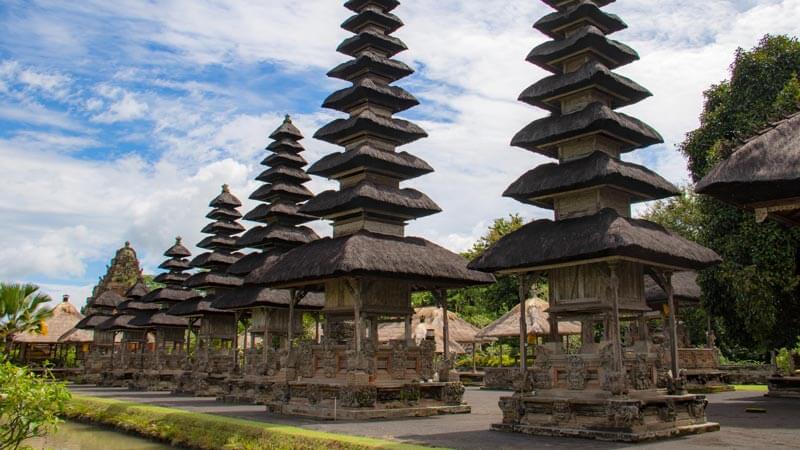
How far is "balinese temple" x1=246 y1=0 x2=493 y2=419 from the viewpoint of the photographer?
1870 centimetres

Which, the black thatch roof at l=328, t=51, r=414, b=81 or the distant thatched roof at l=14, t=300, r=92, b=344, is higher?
the black thatch roof at l=328, t=51, r=414, b=81

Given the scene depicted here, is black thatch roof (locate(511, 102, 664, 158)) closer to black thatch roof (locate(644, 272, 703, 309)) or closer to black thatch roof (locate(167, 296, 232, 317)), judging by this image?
black thatch roof (locate(644, 272, 703, 309))

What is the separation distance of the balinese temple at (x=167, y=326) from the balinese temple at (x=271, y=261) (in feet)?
19.7

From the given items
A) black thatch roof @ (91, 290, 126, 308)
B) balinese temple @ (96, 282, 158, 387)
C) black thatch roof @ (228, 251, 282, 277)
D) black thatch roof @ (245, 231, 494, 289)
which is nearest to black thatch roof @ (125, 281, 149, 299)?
balinese temple @ (96, 282, 158, 387)

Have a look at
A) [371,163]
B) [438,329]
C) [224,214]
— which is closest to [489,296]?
[438,329]

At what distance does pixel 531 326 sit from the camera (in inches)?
1276

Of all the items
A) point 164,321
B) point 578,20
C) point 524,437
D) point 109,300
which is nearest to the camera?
point 524,437

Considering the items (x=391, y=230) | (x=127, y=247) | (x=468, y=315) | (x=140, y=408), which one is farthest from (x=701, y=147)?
(x=127, y=247)

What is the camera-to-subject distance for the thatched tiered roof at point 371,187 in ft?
64.1

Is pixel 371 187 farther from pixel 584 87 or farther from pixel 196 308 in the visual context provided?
pixel 196 308

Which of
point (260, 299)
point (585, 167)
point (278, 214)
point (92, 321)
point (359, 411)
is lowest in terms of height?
point (359, 411)

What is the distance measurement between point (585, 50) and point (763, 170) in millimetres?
10000

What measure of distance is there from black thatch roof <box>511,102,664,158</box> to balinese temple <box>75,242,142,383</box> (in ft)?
108

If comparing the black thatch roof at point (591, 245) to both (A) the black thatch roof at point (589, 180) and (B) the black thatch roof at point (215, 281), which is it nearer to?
(A) the black thatch roof at point (589, 180)
